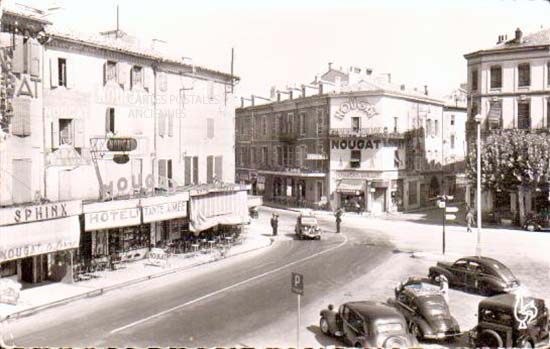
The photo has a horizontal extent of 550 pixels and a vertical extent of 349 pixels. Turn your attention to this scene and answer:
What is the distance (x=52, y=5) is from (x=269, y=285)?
1401 centimetres

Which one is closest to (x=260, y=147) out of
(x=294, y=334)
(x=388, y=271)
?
(x=388, y=271)

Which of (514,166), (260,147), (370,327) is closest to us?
(370,327)

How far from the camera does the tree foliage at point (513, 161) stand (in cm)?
3856

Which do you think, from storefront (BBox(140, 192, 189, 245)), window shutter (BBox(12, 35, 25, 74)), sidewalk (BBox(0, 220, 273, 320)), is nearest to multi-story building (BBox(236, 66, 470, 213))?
sidewalk (BBox(0, 220, 273, 320))

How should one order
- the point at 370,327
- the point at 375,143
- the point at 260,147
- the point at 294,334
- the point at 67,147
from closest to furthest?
the point at 370,327 → the point at 294,334 → the point at 67,147 → the point at 375,143 → the point at 260,147

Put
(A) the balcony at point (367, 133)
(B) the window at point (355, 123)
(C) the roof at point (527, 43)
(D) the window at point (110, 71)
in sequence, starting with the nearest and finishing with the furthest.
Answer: (D) the window at point (110, 71), (C) the roof at point (527, 43), (A) the balcony at point (367, 133), (B) the window at point (355, 123)

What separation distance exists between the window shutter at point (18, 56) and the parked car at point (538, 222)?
33305 mm

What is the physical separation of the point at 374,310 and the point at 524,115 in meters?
34.3

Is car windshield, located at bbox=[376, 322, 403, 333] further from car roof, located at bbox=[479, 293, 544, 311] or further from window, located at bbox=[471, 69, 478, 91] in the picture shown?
window, located at bbox=[471, 69, 478, 91]

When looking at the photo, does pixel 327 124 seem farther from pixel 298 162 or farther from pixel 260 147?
pixel 260 147

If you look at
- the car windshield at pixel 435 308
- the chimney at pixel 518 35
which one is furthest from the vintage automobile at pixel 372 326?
the chimney at pixel 518 35

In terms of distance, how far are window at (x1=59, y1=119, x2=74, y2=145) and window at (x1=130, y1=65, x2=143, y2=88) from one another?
14.1 feet

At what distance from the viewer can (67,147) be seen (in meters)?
25.9

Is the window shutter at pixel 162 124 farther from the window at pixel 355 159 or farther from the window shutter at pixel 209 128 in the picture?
the window at pixel 355 159
